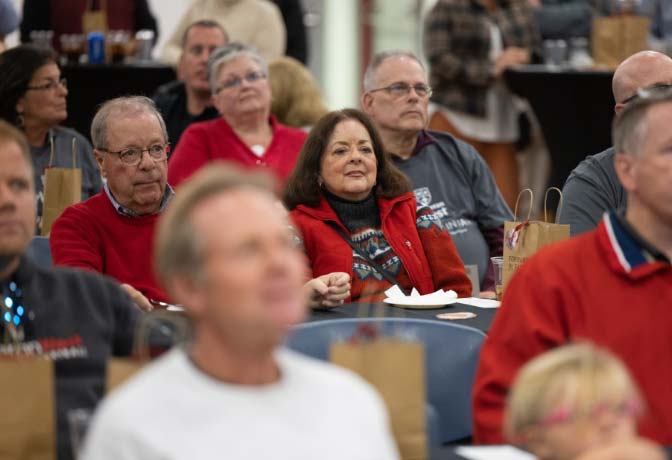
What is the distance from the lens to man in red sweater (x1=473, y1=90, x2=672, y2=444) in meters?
2.47

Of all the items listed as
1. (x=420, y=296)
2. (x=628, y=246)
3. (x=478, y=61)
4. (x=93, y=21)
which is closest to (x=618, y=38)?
(x=478, y=61)

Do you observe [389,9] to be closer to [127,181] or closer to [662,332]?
[127,181]

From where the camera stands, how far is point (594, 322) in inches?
98.2

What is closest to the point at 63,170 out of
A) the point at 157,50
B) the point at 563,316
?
the point at 563,316

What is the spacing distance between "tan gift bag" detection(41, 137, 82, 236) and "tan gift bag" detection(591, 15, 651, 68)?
450 centimetres

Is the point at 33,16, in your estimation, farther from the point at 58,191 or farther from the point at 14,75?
the point at 58,191

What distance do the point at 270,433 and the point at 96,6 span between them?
676 cm

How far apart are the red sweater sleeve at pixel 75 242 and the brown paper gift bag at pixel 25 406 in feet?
6.07

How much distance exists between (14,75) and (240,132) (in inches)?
44.2

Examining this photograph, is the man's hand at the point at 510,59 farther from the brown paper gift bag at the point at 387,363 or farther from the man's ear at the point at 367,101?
the brown paper gift bag at the point at 387,363

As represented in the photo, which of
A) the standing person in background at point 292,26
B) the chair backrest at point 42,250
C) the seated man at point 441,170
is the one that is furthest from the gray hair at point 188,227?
the standing person in background at point 292,26

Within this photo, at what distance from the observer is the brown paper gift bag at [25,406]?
2.07m

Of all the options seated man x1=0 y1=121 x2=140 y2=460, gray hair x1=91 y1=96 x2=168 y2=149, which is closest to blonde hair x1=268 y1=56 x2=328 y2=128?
gray hair x1=91 y1=96 x2=168 y2=149

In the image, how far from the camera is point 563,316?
2.51 m
